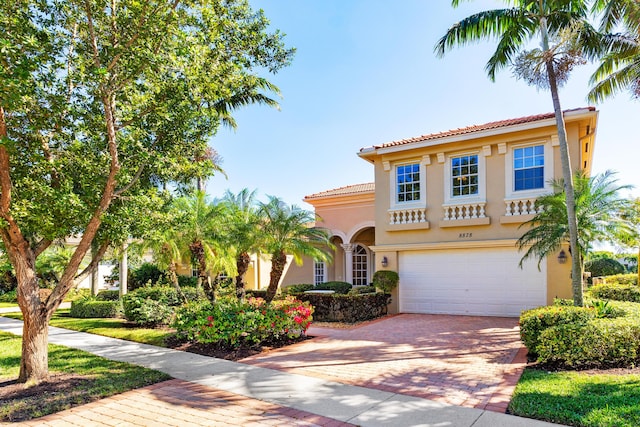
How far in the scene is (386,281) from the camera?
53.4 ft

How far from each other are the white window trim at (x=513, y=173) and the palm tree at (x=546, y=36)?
146 inches

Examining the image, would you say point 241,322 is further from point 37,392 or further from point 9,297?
point 9,297

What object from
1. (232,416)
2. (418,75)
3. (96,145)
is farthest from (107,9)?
(418,75)

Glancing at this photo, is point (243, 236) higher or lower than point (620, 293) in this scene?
higher

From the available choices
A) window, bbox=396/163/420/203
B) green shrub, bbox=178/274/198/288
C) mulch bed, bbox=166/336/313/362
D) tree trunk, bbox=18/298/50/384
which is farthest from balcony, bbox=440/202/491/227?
green shrub, bbox=178/274/198/288

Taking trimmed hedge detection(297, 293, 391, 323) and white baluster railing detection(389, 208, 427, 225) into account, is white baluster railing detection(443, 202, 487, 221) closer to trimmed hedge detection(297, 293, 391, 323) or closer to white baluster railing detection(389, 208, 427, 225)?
white baluster railing detection(389, 208, 427, 225)

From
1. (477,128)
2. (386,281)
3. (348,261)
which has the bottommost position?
(386,281)

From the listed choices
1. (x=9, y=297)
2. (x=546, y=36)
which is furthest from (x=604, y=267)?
(x=9, y=297)

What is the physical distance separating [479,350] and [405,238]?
763 cm

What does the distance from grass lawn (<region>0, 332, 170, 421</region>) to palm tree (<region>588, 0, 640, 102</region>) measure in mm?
13045

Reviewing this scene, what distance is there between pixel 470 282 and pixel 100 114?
1343 cm

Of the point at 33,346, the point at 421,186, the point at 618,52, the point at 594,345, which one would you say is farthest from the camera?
the point at 421,186

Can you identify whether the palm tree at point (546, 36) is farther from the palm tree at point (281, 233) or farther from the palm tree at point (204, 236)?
the palm tree at point (204, 236)

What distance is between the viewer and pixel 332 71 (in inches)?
606
